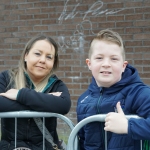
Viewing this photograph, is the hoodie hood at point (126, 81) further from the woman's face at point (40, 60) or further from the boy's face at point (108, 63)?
the woman's face at point (40, 60)

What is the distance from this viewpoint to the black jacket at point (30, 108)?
8.27 feet

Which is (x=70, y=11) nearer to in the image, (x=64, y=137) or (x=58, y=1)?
(x=58, y=1)

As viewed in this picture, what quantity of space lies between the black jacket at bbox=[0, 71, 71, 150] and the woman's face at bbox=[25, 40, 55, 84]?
0.16 metres

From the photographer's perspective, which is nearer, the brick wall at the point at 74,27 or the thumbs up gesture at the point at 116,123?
the thumbs up gesture at the point at 116,123

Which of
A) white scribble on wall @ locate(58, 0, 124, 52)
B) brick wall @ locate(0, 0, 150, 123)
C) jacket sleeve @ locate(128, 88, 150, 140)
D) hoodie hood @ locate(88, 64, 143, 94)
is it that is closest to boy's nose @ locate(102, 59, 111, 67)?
hoodie hood @ locate(88, 64, 143, 94)

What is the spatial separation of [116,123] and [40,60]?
1.03 meters

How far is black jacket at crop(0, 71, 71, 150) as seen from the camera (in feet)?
8.27

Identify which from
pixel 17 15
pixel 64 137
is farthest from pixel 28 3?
pixel 64 137

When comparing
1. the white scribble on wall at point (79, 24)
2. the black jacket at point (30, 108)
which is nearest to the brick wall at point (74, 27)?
the white scribble on wall at point (79, 24)

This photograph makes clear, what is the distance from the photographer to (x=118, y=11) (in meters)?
4.87

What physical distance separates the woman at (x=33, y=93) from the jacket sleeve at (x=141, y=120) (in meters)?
0.69

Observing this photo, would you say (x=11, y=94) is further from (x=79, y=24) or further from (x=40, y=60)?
(x=79, y=24)

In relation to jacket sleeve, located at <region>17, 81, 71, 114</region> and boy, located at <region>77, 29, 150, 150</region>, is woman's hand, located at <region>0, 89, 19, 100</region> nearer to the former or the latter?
jacket sleeve, located at <region>17, 81, 71, 114</region>

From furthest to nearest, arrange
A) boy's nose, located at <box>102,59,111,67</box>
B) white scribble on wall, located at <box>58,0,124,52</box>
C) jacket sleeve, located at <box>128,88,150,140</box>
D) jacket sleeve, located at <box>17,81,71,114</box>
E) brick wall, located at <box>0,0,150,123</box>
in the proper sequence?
white scribble on wall, located at <box>58,0,124,52</box>, brick wall, located at <box>0,0,150,123</box>, jacket sleeve, located at <box>17,81,71,114</box>, boy's nose, located at <box>102,59,111,67</box>, jacket sleeve, located at <box>128,88,150,140</box>
